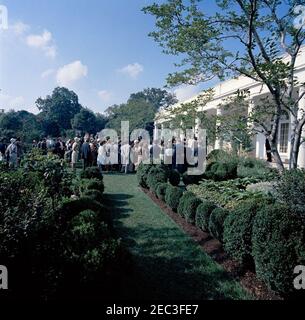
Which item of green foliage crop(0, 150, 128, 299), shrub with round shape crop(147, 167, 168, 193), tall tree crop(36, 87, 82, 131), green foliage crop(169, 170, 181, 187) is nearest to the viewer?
green foliage crop(0, 150, 128, 299)

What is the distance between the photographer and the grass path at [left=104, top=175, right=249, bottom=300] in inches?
160

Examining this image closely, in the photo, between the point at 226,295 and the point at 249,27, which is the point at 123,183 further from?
the point at 226,295

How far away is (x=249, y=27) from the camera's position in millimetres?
7129

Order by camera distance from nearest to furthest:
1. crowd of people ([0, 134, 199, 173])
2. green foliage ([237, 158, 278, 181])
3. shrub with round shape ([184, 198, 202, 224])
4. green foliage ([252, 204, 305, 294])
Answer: green foliage ([252, 204, 305, 294]) → shrub with round shape ([184, 198, 202, 224]) → green foliage ([237, 158, 278, 181]) → crowd of people ([0, 134, 199, 173])

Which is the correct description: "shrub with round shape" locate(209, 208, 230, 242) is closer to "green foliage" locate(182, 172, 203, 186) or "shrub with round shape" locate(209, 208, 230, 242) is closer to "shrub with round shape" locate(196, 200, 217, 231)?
"shrub with round shape" locate(196, 200, 217, 231)

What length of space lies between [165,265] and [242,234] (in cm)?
135

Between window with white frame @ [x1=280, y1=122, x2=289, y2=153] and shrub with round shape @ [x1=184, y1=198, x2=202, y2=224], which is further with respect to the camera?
window with white frame @ [x1=280, y1=122, x2=289, y2=153]

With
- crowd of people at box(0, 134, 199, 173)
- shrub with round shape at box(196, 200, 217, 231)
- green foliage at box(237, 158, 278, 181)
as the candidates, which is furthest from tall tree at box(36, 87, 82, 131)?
shrub with round shape at box(196, 200, 217, 231)

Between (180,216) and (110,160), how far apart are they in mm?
9942

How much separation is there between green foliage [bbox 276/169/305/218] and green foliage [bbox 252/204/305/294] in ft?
2.66

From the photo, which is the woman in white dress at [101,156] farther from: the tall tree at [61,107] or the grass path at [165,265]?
the tall tree at [61,107]

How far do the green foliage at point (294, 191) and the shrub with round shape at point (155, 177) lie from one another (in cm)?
552

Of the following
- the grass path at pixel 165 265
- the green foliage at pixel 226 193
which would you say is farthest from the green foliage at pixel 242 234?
the green foliage at pixel 226 193

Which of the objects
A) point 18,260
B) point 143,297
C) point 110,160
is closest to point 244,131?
point 143,297
